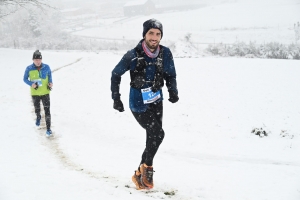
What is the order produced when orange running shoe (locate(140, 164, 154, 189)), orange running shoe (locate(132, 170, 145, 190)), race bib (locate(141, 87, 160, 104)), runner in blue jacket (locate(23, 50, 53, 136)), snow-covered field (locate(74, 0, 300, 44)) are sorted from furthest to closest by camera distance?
snow-covered field (locate(74, 0, 300, 44)) < runner in blue jacket (locate(23, 50, 53, 136)) < orange running shoe (locate(132, 170, 145, 190)) < orange running shoe (locate(140, 164, 154, 189)) < race bib (locate(141, 87, 160, 104))

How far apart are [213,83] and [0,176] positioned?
1598 centimetres

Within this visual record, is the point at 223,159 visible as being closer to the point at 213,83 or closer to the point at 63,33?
the point at 213,83

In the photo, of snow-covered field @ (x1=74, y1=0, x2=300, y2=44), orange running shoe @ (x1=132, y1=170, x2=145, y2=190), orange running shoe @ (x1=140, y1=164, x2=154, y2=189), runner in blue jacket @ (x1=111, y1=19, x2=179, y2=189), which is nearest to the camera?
runner in blue jacket @ (x1=111, y1=19, x2=179, y2=189)

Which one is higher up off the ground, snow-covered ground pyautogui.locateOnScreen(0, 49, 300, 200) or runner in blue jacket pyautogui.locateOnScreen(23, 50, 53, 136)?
runner in blue jacket pyautogui.locateOnScreen(23, 50, 53, 136)

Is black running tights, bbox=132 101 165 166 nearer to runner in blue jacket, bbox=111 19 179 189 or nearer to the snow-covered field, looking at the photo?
runner in blue jacket, bbox=111 19 179 189

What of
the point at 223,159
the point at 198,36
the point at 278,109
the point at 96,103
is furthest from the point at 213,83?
the point at 198,36

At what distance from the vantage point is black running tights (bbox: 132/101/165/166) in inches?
164

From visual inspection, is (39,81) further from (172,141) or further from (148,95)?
(148,95)

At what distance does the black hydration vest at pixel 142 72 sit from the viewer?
3.94m

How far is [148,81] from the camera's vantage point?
410 centimetres

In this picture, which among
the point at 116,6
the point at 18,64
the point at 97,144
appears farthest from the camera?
the point at 116,6

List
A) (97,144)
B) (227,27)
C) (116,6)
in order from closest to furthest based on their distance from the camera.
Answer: (97,144), (227,27), (116,6)

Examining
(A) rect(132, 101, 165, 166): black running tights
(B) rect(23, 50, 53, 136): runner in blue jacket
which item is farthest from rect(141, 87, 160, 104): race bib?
(B) rect(23, 50, 53, 136): runner in blue jacket

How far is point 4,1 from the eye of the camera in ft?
79.6
